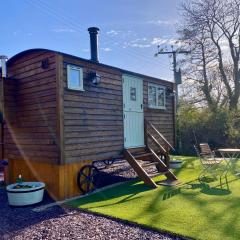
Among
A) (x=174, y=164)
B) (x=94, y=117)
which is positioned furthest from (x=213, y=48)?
(x=94, y=117)

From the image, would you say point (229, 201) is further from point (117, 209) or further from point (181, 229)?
point (117, 209)

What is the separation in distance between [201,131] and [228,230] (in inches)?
446

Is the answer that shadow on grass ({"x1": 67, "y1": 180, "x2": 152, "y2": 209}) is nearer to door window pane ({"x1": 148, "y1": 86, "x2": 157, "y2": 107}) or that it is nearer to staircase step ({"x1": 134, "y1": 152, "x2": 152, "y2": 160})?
staircase step ({"x1": 134, "y1": 152, "x2": 152, "y2": 160})

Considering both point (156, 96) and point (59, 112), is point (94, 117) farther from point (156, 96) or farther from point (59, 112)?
point (156, 96)

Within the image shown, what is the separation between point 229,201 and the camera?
525cm

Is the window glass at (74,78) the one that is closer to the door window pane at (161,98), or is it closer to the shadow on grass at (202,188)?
the shadow on grass at (202,188)

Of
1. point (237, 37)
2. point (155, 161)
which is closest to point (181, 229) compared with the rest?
point (155, 161)

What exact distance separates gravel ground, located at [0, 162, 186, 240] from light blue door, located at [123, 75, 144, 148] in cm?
317

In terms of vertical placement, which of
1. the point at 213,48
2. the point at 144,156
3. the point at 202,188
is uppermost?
the point at 213,48

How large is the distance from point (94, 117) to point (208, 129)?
933 centimetres

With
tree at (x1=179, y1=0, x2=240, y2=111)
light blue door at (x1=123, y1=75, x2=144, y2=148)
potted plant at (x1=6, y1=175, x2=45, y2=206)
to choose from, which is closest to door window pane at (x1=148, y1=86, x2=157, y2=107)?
light blue door at (x1=123, y1=75, x2=144, y2=148)

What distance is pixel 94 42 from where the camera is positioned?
26.0 feet

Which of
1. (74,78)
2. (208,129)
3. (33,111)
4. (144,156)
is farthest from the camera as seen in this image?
(208,129)

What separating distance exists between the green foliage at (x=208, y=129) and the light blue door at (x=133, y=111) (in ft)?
22.6
